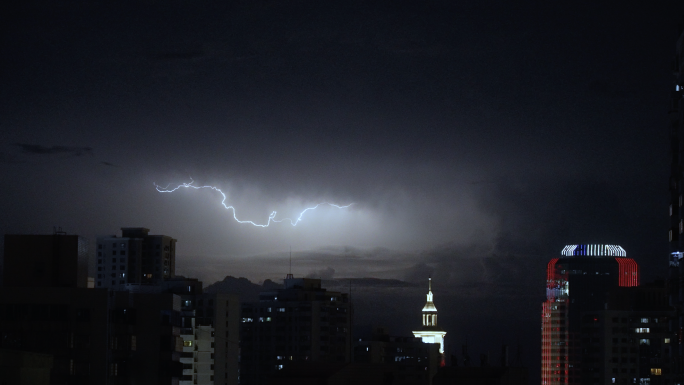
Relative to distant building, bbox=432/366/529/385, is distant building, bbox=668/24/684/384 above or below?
above

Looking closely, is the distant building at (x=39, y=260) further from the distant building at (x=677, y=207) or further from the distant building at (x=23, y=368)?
the distant building at (x=677, y=207)

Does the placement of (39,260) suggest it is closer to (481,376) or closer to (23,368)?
(23,368)

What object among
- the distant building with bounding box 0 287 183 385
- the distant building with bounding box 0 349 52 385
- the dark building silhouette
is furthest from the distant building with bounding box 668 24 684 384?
the distant building with bounding box 0 349 52 385

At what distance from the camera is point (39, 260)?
87125 millimetres

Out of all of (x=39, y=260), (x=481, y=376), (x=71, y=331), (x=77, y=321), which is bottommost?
(x=481, y=376)

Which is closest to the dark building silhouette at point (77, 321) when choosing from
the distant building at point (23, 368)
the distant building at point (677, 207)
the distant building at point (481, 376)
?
the distant building at point (23, 368)

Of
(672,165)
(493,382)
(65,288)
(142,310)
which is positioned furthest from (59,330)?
(493,382)

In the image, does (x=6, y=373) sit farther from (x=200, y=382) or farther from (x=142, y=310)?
(x=200, y=382)

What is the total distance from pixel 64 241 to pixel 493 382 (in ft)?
180

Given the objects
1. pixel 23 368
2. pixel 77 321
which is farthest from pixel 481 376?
pixel 23 368

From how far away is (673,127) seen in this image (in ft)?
280

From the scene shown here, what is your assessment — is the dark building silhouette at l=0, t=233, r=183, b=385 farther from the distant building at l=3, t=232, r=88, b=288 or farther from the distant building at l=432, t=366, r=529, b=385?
the distant building at l=432, t=366, r=529, b=385

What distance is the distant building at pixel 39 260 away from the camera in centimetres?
8688

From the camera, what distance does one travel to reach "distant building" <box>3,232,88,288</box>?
86.9 meters
